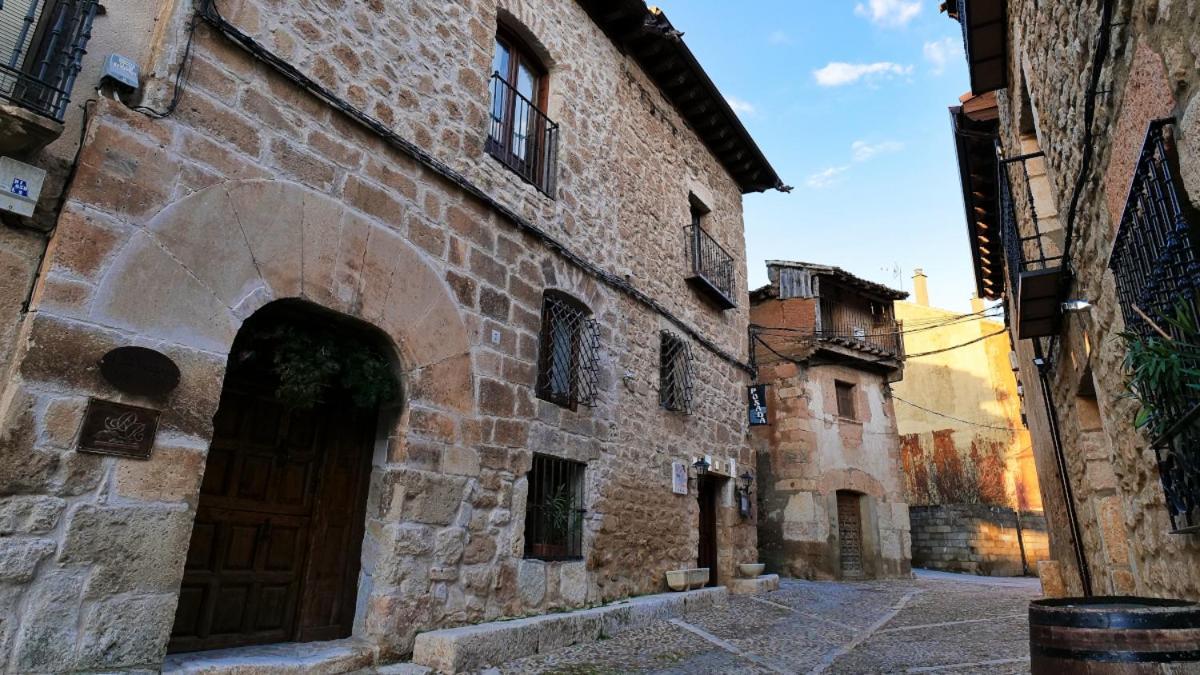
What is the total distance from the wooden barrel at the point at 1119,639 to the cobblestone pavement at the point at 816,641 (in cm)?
288

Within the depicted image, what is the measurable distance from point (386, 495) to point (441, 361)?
0.97 metres

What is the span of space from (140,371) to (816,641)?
17.9ft

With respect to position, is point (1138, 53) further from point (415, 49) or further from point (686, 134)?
point (686, 134)

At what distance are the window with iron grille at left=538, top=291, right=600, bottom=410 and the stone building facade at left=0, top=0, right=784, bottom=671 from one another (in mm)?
31

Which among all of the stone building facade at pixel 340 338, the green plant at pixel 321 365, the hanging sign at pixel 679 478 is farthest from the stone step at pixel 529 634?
the green plant at pixel 321 365

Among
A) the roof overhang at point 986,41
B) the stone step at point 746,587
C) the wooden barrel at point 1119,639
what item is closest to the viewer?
the wooden barrel at point 1119,639

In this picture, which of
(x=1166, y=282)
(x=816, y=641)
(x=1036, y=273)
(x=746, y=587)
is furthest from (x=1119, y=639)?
(x=746, y=587)

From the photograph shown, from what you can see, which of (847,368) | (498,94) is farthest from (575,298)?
(847,368)

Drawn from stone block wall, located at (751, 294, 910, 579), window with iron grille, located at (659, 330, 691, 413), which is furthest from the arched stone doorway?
stone block wall, located at (751, 294, 910, 579)

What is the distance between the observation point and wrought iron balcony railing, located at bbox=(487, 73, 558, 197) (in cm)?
588

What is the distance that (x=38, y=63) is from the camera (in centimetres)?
283

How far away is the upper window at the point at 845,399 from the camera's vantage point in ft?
46.7

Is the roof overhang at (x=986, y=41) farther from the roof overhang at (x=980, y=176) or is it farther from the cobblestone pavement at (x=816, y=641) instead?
the cobblestone pavement at (x=816, y=641)

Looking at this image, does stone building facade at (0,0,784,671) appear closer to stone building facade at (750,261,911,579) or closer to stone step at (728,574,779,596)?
stone step at (728,574,779,596)
